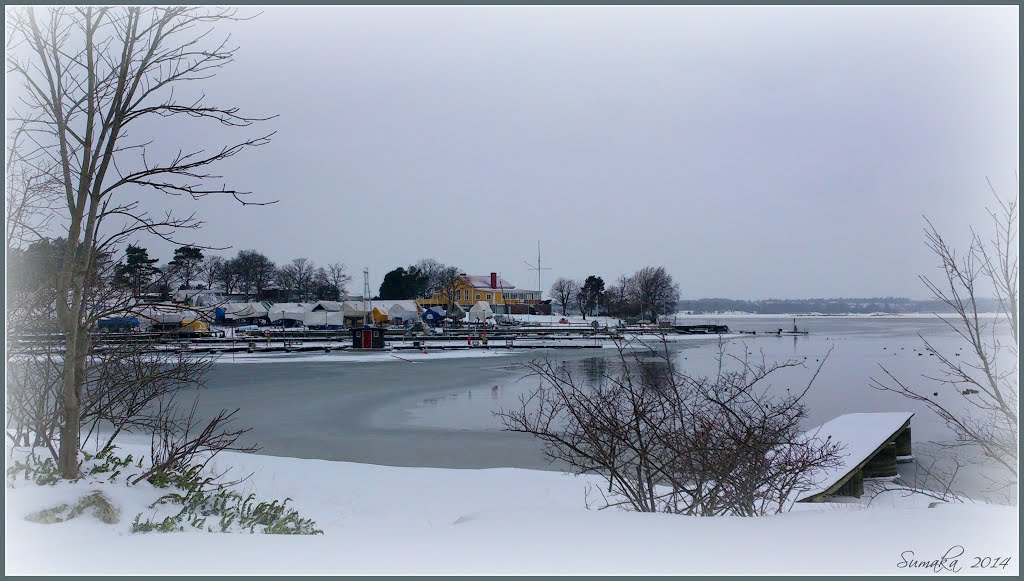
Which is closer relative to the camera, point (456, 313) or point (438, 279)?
point (456, 313)

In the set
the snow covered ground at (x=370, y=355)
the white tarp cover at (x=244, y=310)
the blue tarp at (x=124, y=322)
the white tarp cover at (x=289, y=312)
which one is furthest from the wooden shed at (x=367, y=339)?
the blue tarp at (x=124, y=322)

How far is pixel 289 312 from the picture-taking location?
75625mm

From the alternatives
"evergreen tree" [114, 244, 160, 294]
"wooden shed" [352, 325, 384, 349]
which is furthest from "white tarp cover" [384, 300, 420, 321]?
"evergreen tree" [114, 244, 160, 294]

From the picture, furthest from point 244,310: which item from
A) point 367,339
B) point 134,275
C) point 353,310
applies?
point 134,275

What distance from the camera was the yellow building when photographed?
10994 cm

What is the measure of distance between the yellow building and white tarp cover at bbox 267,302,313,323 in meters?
31.1

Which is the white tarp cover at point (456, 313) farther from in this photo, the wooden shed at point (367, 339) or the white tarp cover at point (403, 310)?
the wooden shed at point (367, 339)

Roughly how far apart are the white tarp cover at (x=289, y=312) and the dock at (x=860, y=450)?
66.2 m

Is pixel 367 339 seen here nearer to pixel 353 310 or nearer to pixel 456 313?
pixel 353 310

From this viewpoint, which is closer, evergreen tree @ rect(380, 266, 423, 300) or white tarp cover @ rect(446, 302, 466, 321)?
white tarp cover @ rect(446, 302, 466, 321)

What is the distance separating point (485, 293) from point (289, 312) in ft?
160

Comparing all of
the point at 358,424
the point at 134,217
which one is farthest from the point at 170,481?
the point at 358,424

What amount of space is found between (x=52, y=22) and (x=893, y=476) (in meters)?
15.0

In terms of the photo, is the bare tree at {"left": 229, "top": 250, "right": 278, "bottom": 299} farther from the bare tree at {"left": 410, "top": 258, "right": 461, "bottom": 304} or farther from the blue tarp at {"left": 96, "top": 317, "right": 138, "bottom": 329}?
the blue tarp at {"left": 96, "top": 317, "right": 138, "bottom": 329}
